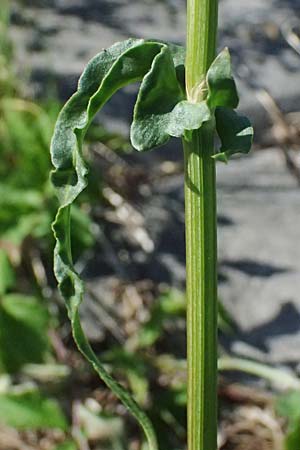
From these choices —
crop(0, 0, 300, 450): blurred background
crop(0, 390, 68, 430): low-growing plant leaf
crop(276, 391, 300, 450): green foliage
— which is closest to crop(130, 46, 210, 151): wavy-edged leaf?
crop(0, 0, 300, 450): blurred background

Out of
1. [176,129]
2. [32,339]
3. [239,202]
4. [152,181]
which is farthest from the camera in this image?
[152,181]

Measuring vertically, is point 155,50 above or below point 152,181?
above

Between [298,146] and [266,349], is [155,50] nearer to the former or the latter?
[266,349]

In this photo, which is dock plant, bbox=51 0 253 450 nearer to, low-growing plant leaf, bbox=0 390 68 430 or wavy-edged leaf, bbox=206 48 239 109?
wavy-edged leaf, bbox=206 48 239 109

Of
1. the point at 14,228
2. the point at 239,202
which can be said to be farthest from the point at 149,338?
the point at 239,202

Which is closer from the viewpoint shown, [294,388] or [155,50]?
[155,50]

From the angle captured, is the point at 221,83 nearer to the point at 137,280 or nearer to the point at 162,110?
the point at 162,110

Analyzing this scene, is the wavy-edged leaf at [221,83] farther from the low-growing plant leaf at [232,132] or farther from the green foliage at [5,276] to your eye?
the green foliage at [5,276]

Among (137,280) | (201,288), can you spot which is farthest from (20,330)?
(201,288)
